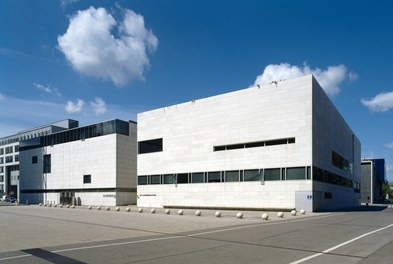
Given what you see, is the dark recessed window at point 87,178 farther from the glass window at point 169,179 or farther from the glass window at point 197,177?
the glass window at point 197,177

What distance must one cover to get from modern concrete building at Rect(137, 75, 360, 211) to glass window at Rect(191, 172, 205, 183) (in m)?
0.17

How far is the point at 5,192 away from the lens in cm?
12481

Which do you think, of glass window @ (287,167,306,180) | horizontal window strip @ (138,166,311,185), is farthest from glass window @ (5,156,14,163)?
glass window @ (287,167,306,180)

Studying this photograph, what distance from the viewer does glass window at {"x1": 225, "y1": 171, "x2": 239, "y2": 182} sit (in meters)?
47.2

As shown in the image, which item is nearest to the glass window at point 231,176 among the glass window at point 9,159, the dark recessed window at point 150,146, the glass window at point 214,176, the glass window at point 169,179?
the glass window at point 214,176

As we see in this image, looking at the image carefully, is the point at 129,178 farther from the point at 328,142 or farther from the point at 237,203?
the point at 328,142

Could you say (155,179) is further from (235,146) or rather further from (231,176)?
(235,146)

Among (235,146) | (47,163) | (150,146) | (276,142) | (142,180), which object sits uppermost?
(276,142)

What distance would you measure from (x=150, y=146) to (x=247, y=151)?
63.1 feet

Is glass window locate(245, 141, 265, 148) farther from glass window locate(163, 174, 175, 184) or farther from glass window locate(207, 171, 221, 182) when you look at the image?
glass window locate(163, 174, 175, 184)

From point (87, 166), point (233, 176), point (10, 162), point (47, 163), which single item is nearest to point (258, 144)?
point (233, 176)

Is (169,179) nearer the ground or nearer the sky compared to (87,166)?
nearer the ground

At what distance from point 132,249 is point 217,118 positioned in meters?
37.7

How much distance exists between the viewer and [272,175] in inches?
1734
